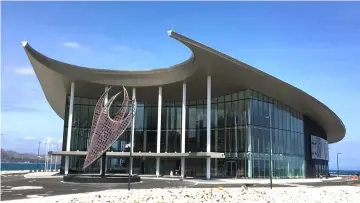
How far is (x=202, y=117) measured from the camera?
5750 centimetres

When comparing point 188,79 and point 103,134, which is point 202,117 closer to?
point 188,79

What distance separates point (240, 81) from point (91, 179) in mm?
22613

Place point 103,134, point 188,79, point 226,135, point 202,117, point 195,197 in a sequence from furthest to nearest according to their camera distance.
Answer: point 202,117, point 226,135, point 188,79, point 103,134, point 195,197

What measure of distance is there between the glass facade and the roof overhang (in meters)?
1.78

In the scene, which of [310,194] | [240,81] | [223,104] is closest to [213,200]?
[310,194]

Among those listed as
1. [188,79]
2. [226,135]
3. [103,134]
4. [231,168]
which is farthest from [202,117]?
[103,134]

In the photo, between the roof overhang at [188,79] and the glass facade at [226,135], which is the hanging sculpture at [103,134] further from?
the glass facade at [226,135]

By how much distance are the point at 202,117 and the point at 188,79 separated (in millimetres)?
10926

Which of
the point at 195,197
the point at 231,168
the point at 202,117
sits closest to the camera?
the point at 195,197

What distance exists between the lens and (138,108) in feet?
197

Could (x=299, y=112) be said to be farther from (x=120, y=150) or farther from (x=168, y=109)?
(x=120, y=150)

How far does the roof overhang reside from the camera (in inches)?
1677

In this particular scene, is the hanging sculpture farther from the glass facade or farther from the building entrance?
the building entrance

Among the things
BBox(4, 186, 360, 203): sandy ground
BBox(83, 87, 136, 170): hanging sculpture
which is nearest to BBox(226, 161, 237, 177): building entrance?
BBox(83, 87, 136, 170): hanging sculpture
